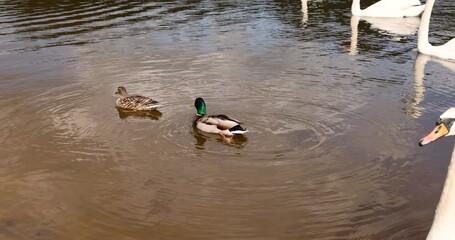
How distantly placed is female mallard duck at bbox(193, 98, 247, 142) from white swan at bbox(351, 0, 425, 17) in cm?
1652

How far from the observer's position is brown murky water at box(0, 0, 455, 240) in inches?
289

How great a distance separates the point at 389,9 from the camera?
82.2 ft

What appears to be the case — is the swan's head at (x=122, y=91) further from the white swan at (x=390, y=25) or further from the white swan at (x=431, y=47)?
the white swan at (x=431, y=47)

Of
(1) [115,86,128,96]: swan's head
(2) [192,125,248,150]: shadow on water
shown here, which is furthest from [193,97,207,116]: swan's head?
(1) [115,86,128,96]: swan's head

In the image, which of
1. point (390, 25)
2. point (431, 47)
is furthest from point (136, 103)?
point (390, 25)

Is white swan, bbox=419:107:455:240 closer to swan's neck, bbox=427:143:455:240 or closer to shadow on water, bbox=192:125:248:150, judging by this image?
swan's neck, bbox=427:143:455:240

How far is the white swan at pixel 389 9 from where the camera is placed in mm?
24875

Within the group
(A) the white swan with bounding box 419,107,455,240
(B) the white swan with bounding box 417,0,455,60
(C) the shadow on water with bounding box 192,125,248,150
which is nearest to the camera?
(A) the white swan with bounding box 419,107,455,240

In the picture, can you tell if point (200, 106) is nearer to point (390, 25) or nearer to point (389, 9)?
point (390, 25)

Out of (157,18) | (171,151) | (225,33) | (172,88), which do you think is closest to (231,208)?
(171,151)

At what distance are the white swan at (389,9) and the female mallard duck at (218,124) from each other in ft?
54.2

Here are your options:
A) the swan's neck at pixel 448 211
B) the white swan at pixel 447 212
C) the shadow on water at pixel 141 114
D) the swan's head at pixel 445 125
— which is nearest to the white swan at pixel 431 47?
the shadow on water at pixel 141 114

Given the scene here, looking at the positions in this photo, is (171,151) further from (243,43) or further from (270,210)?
(243,43)

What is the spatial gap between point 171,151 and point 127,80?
16.3ft
